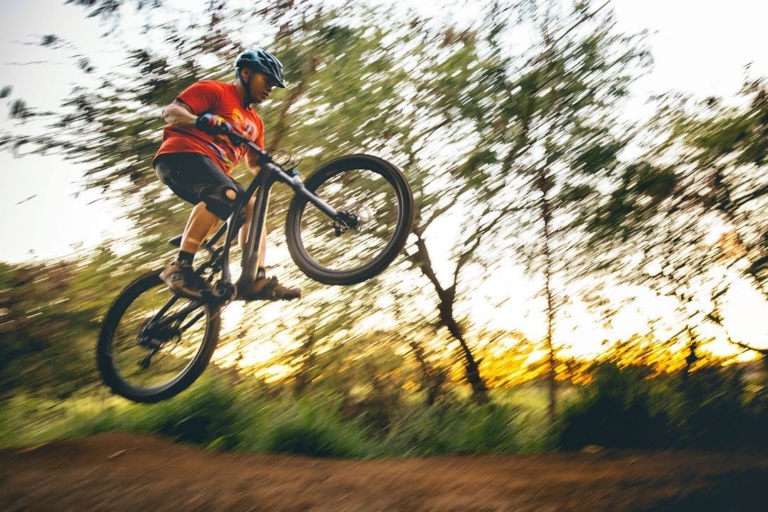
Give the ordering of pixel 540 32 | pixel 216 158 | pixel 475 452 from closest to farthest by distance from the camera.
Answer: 1. pixel 216 158
2. pixel 475 452
3. pixel 540 32

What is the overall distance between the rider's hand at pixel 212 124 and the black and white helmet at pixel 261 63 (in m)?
0.37

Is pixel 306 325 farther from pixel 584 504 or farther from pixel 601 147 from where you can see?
pixel 601 147

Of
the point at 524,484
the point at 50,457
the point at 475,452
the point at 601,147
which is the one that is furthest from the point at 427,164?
the point at 50,457

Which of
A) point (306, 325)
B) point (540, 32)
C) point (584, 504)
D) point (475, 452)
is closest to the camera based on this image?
point (584, 504)

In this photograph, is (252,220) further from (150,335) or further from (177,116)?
(150,335)

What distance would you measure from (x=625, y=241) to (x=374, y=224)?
285cm

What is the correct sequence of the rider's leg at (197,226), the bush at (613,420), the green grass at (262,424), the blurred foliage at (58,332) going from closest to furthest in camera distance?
the rider's leg at (197,226) → the green grass at (262,424) → the blurred foliage at (58,332) → the bush at (613,420)

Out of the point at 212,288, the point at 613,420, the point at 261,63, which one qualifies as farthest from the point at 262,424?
the point at 613,420

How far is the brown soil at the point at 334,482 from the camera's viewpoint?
2.68 metres

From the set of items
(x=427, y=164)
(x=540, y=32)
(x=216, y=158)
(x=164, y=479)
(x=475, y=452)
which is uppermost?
(x=540, y=32)

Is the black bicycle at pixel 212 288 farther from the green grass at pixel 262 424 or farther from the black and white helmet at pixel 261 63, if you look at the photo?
the green grass at pixel 262 424

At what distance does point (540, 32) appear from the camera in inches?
213

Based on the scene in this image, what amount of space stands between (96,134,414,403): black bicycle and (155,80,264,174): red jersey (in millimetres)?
184

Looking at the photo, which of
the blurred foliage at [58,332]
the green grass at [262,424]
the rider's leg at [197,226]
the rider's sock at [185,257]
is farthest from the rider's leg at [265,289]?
the blurred foliage at [58,332]
